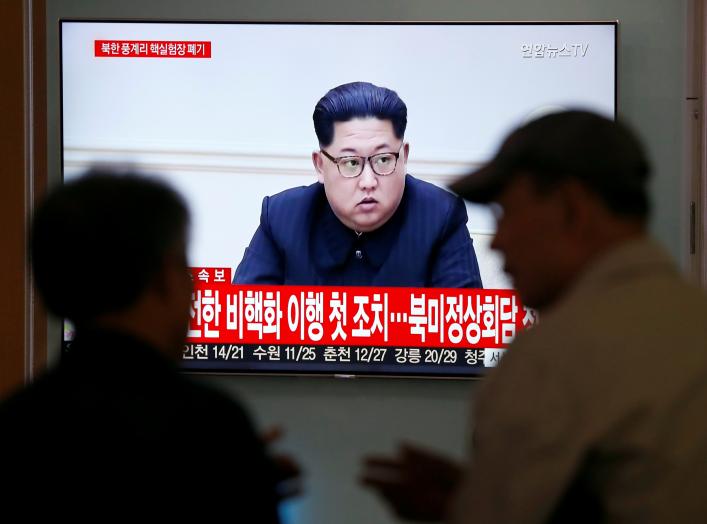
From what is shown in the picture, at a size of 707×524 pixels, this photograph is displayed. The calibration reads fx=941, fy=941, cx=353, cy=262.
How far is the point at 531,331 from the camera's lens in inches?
44.6

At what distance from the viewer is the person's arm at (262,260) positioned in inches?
139

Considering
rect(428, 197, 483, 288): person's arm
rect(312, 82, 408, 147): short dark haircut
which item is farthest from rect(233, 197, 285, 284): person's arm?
rect(428, 197, 483, 288): person's arm

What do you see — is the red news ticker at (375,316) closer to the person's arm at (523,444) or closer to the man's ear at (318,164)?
the man's ear at (318,164)

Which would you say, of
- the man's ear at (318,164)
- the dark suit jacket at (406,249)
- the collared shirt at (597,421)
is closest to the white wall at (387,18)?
the dark suit jacket at (406,249)

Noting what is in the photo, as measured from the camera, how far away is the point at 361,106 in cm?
348

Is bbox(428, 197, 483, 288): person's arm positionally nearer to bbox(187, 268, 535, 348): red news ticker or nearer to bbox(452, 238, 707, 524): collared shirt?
bbox(187, 268, 535, 348): red news ticker

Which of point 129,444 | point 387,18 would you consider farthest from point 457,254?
point 129,444

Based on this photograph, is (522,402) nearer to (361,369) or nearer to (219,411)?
(219,411)

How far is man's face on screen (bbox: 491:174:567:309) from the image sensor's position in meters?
1.21

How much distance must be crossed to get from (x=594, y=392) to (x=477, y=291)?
243 cm

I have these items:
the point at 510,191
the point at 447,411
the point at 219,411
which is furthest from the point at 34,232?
the point at 447,411

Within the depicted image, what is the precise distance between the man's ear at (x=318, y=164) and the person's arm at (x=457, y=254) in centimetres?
50

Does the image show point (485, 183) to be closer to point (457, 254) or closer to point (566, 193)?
point (566, 193)

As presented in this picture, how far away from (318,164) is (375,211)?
28 centimetres
